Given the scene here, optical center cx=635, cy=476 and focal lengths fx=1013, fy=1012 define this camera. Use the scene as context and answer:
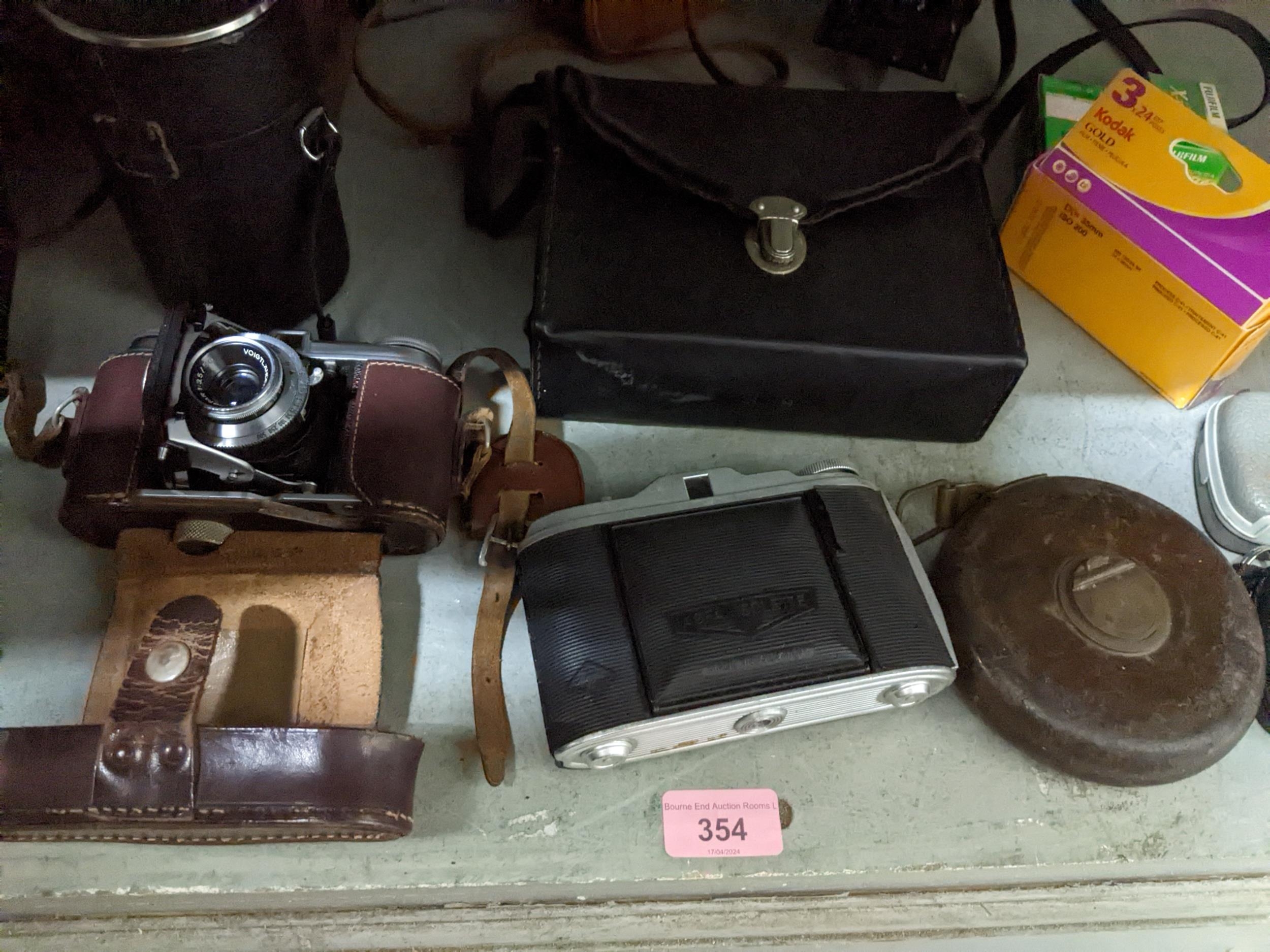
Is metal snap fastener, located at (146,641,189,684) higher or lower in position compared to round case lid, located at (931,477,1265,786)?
Answer: lower

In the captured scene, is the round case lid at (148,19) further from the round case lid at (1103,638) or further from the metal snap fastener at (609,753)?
the round case lid at (1103,638)

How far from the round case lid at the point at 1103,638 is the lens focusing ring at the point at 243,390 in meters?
0.65

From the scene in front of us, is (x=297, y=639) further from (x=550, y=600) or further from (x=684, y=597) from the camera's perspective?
(x=684, y=597)

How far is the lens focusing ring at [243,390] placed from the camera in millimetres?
856

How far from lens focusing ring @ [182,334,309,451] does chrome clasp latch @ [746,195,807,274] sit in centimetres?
46

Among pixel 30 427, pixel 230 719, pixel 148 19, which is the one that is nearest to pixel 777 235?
pixel 148 19

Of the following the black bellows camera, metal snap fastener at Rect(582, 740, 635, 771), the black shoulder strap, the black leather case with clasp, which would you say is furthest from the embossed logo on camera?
the black shoulder strap

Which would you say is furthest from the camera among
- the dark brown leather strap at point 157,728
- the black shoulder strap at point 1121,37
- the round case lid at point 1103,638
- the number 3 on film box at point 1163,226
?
the black shoulder strap at point 1121,37

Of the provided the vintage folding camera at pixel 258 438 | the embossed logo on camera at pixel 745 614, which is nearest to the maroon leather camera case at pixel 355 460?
the vintage folding camera at pixel 258 438

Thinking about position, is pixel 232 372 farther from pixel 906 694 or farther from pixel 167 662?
pixel 906 694

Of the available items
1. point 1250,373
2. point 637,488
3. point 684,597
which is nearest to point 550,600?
point 684,597

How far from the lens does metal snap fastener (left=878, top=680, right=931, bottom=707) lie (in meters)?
0.91

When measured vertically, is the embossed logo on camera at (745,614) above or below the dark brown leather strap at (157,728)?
above

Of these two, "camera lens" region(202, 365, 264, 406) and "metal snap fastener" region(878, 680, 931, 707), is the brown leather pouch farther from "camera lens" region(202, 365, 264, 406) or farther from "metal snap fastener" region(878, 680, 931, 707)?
"metal snap fastener" region(878, 680, 931, 707)
